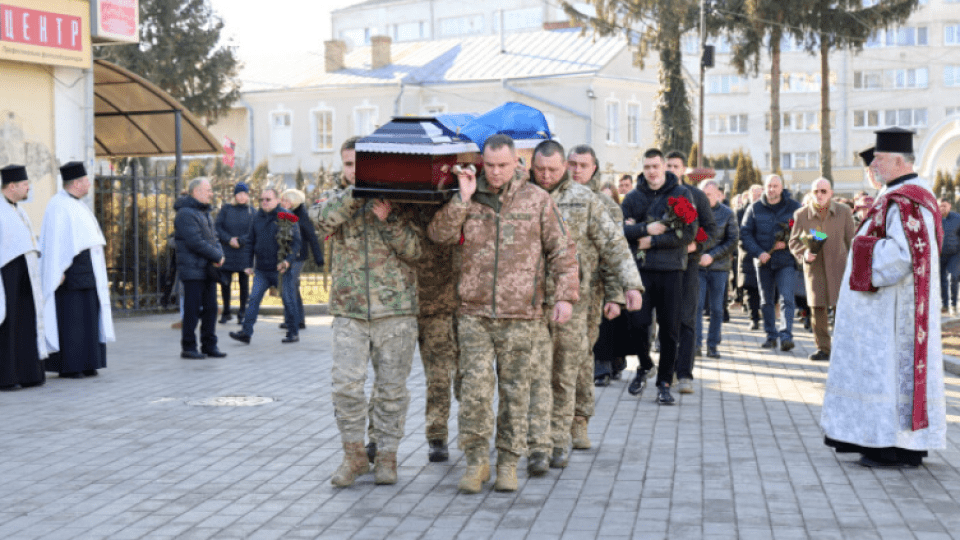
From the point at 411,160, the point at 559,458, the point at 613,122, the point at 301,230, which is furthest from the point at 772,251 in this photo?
the point at 613,122

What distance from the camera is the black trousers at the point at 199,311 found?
13484 mm

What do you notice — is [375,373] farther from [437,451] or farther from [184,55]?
[184,55]

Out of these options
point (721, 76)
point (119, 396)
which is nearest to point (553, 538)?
point (119, 396)

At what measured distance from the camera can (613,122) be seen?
4712 centimetres

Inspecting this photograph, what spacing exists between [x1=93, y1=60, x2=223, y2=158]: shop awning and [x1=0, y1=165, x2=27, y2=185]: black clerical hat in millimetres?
8181

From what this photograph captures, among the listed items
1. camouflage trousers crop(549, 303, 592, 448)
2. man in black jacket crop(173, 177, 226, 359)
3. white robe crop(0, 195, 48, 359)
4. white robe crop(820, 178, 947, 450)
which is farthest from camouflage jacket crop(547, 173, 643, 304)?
man in black jacket crop(173, 177, 226, 359)

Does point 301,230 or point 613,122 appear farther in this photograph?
point 613,122

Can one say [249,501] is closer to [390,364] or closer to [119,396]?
[390,364]

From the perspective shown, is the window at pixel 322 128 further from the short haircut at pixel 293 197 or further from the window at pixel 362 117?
the short haircut at pixel 293 197

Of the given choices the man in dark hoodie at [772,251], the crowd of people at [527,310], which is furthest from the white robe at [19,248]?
the man in dark hoodie at [772,251]

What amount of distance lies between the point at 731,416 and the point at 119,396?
17.3ft

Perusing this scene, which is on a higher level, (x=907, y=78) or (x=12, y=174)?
(x=907, y=78)

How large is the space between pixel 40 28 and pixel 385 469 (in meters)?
10.9

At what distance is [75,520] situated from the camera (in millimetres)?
6191
